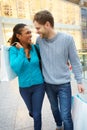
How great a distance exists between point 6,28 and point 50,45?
502 inches

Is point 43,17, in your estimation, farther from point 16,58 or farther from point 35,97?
point 35,97

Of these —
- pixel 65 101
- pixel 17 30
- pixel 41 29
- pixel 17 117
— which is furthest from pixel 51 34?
pixel 17 117

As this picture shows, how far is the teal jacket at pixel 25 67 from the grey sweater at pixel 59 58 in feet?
0.26

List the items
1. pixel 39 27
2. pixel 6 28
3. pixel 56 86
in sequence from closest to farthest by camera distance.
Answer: pixel 39 27 < pixel 56 86 < pixel 6 28

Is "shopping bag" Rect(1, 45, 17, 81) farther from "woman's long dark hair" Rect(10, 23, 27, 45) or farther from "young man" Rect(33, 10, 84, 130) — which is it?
"young man" Rect(33, 10, 84, 130)

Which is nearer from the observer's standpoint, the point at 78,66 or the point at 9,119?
the point at 78,66

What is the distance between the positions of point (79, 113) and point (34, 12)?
1438 cm

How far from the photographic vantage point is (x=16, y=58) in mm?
2412

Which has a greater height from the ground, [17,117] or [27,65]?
[27,65]

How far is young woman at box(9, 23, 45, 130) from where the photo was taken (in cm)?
243

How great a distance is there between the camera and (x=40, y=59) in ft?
8.29

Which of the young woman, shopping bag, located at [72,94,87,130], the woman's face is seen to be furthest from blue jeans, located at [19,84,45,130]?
the woman's face

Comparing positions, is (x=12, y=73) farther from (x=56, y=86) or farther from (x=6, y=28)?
(x=6, y=28)

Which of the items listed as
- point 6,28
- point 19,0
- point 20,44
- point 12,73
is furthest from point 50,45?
point 19,0
